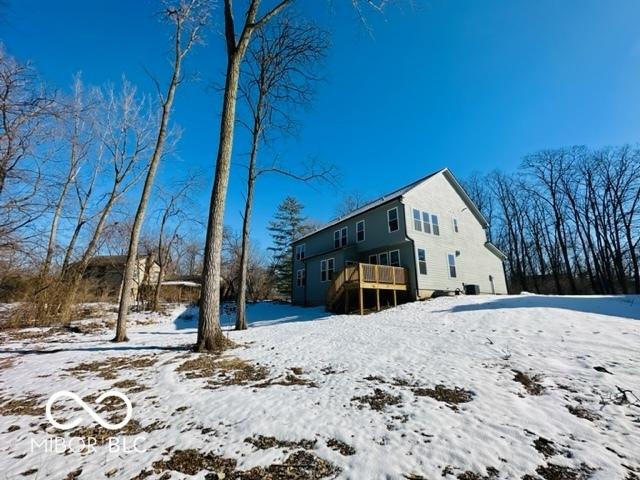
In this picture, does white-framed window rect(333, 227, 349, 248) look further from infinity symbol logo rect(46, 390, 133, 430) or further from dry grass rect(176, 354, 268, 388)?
infinity symbol logo rect(46, 390, 133, 430)

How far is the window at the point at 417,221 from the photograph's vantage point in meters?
17.0

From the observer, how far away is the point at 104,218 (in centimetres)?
1520

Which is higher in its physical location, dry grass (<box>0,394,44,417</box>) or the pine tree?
the pine tree

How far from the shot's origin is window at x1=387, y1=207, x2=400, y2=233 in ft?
55.6

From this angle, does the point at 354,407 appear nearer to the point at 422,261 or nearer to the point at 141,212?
the point at 141,212

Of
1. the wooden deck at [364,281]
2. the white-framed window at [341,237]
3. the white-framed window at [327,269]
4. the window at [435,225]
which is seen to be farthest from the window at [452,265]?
the white-framed window at [327,269]

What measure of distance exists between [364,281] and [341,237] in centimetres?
680

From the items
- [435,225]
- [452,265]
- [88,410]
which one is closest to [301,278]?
[435,225]

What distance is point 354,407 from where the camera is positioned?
12.7 feet

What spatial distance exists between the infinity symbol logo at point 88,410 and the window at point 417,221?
603 inches

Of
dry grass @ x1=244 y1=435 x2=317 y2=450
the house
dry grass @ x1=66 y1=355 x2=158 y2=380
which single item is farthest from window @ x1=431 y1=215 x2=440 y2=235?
dry grass @ x1=244 y1=435 x2=317 y2=450

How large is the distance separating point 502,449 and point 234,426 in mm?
2806

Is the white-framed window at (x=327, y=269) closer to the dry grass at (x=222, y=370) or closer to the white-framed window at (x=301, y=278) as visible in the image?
the white-framed window at (x=301, y=278)

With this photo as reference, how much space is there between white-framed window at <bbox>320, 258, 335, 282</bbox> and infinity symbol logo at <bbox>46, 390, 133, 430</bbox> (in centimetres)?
1574
